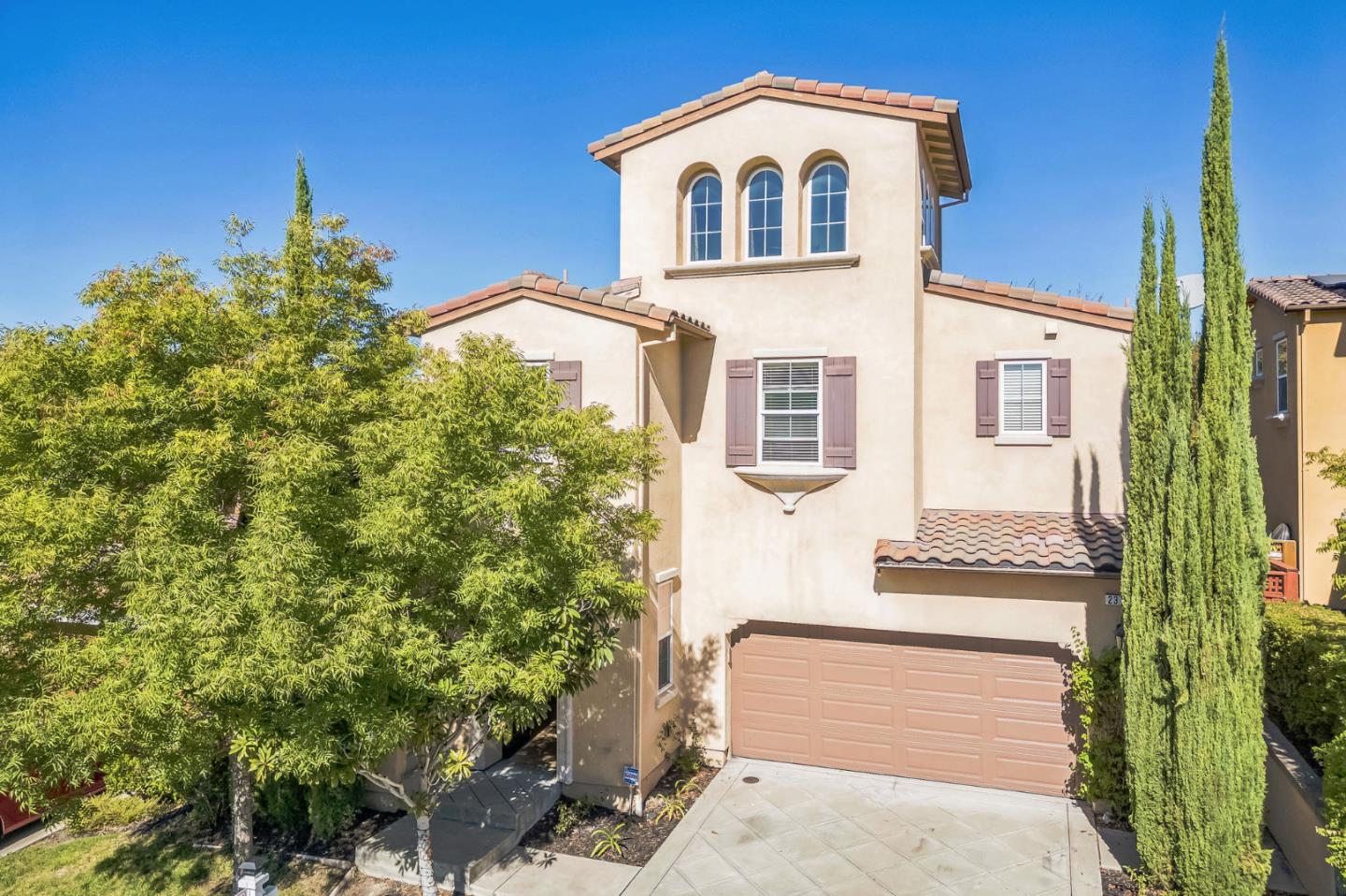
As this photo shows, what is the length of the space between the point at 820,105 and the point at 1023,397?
19.7ft

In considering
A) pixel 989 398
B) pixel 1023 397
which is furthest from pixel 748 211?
pixel 1023 397

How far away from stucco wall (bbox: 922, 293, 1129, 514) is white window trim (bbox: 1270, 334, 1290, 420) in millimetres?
8020

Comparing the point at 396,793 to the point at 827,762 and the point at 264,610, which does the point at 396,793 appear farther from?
the point at 827,762

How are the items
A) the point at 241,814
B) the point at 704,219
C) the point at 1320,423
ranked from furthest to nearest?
the point at 1320,423 → the point at 704,219 → the point at 241,814

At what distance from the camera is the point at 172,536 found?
7.30m

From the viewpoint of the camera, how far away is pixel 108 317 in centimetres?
820

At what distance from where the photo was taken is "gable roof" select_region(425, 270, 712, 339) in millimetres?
11242

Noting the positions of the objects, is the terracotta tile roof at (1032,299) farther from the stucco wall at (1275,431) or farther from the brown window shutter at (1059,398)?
the stucco wall at (1275,431)

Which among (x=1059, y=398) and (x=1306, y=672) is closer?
(x=1306, y=672)

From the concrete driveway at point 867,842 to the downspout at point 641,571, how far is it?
945 mm

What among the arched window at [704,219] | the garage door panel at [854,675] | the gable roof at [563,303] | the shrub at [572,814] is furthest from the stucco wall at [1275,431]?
the shrub at [572,814]

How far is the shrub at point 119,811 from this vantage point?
480 inches

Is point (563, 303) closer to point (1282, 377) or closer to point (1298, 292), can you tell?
point (1298, 292)

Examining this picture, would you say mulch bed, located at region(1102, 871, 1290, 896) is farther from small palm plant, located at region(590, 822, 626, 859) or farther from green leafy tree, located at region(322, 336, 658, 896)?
green leafy tree, located at region(322, 336, 658, 896)
